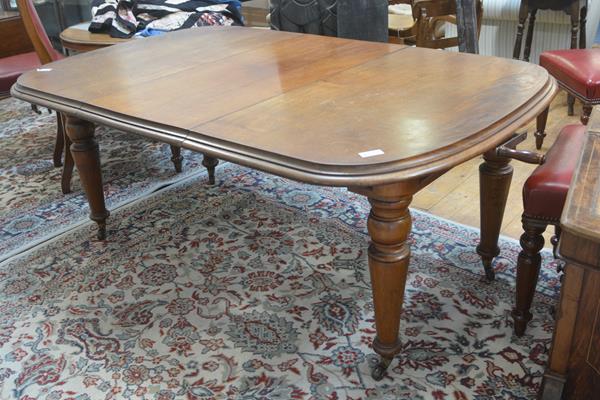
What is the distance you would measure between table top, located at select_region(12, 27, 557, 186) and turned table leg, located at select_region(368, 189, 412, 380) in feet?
0.50

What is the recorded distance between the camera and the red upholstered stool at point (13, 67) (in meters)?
3.10

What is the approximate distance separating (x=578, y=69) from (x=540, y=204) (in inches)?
52.6

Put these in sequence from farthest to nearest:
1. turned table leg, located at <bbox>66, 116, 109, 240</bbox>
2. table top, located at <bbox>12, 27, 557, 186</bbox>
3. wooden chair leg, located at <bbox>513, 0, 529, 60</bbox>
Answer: wooden chair leg, located at <bbox>513, 0, 529, 60</bbox>
turned table leg, located at <bbox>66, 116, 109, 240</bbox>
table top, located at <bbox>12, 27, 557, 186</bbox>

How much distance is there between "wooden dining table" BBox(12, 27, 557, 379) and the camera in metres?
1.32

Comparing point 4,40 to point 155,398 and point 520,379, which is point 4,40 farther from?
point 520,379

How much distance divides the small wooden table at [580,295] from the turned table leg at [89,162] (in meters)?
1.64

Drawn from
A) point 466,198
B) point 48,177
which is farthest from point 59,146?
point 466,198

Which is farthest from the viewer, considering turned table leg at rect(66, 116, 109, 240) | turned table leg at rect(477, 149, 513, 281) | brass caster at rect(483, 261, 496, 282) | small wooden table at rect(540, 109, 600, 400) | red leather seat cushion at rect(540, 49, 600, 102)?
red leather seat cushion at rect(540, 49, 600, 102)

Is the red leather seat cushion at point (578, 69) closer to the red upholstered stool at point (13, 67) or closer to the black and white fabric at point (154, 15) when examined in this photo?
the black and white fabric at point (154, 15)

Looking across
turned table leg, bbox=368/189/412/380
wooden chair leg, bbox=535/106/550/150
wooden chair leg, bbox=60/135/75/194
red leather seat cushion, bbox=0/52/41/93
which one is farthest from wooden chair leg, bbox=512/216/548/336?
red leather seat cushion, bbox=0/52/41/93

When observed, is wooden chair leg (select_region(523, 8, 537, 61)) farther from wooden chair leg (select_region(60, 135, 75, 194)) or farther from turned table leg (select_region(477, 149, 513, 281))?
wooden chair leg (select_region(60, 135, 75, 194))

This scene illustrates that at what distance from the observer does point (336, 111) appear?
154 cm

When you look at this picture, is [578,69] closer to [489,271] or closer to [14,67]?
[489,271]

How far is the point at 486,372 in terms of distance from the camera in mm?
1606
